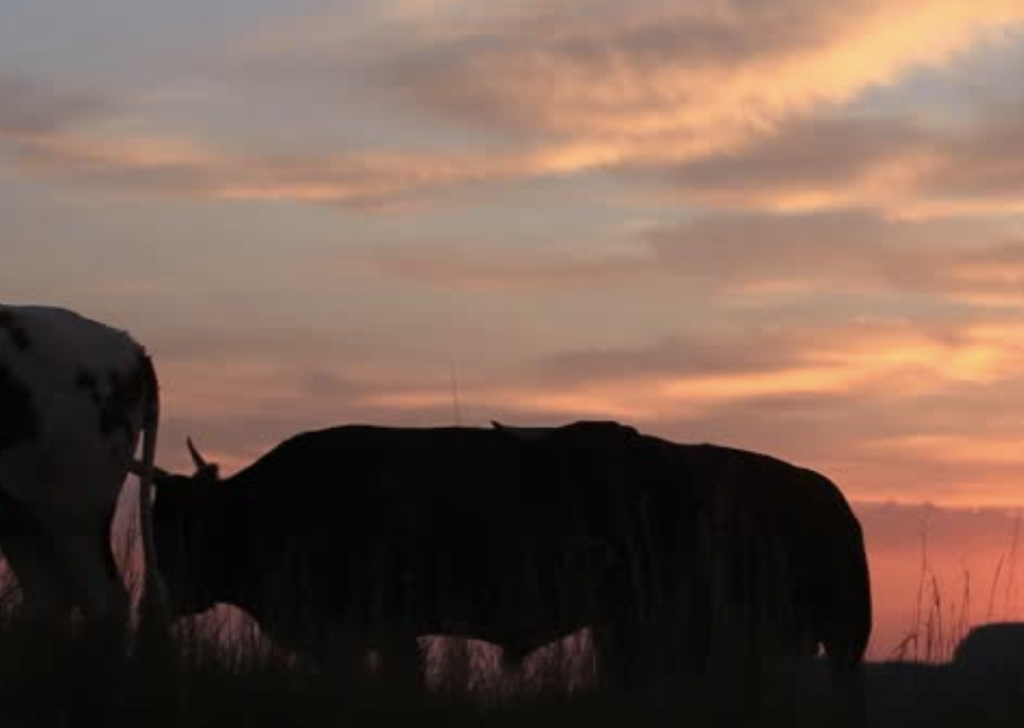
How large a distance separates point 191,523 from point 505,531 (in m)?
1.99

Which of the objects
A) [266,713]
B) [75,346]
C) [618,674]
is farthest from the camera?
[75,346]

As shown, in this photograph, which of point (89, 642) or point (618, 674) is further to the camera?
point (618, 674)

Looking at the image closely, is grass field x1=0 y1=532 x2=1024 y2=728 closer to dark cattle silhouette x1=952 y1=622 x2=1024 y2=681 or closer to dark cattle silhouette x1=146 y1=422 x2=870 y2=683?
dark cattle silhouette x1=952 y1=622 x2=1024 y2=681

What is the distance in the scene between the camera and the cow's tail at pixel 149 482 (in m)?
12.4

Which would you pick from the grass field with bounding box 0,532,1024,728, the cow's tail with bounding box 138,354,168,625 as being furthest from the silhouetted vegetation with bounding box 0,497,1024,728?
the cow's tail with bounding box 138,354,168,625

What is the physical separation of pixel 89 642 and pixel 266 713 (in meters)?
0.87

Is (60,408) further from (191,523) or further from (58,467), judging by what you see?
(191,523)

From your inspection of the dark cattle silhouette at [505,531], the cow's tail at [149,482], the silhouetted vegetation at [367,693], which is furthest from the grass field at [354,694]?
the dark cattle silhouette at [505,531]

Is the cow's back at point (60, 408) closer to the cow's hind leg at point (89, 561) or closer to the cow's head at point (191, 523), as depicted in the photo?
the cow's hind leg at point (89, 561)

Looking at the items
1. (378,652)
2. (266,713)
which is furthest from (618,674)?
(266,713)

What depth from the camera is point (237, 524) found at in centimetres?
1427

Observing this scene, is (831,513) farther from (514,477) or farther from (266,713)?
(266,713)

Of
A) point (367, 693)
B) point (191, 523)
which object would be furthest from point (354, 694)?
point (191, 523)

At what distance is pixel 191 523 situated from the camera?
1430 centimetres
